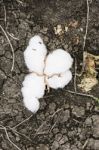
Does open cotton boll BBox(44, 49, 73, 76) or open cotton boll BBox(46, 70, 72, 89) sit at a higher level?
open cotton boll BBox(44, 49, 73, 76)

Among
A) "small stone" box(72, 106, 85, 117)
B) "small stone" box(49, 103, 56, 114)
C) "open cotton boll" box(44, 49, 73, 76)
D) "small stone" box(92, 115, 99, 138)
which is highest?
"open cotton boll" box(44, 49, 73, 76)

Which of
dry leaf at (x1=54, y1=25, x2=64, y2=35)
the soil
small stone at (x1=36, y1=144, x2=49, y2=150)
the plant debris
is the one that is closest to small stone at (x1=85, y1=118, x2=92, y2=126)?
the soil

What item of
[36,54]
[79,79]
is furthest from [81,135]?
[36,54]

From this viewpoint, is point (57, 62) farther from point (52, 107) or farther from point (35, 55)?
point (52, 107)

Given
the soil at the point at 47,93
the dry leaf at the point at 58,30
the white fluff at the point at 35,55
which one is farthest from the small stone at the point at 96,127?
the dry leaf at the point at 58,30

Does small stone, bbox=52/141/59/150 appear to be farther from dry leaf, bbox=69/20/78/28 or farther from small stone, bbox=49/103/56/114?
dry leaf, bbox=69/20/78/28

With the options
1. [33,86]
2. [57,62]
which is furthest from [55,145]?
[57,62]

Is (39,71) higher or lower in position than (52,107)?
higher
